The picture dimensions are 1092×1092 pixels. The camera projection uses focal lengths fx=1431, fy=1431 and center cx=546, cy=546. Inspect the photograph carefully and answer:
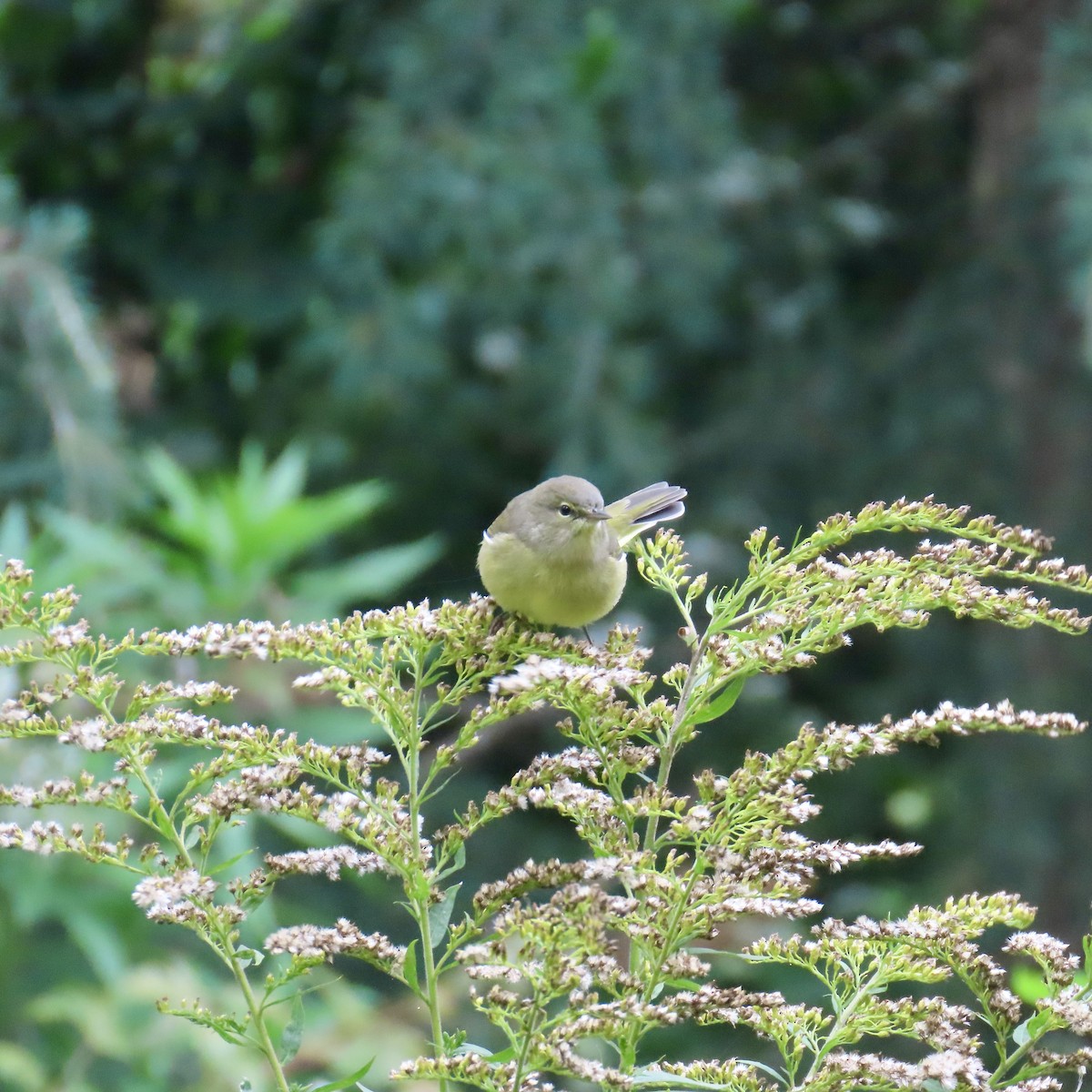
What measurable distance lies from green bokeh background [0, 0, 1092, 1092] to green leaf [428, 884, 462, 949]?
2.55 metres

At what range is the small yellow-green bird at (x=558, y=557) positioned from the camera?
260cm

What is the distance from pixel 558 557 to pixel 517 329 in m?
2.28

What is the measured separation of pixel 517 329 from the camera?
15.7ft

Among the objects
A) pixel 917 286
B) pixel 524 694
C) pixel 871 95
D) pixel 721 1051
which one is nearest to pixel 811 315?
pixel 917 286

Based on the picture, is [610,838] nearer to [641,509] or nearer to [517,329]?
[641,509]

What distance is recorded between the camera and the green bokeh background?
4059 millimetres

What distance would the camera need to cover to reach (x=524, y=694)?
1.30 m

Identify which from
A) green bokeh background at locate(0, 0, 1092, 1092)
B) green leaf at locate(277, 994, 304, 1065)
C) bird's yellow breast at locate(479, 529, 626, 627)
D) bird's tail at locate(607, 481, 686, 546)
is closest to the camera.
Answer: green leaf at locate(277, 994, 304, 1065)

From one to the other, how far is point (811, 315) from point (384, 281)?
1.74 meters

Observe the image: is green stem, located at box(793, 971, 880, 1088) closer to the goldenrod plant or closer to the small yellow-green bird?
the goldenrod plant

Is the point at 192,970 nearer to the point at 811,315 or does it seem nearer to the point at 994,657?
the point at 994,657

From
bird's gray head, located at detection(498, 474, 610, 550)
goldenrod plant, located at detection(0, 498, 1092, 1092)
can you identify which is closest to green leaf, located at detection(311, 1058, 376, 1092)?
goldenrod plant, located at detection(0, 498, 1092, 1092)

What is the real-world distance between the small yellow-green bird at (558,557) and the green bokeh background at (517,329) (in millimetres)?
1403

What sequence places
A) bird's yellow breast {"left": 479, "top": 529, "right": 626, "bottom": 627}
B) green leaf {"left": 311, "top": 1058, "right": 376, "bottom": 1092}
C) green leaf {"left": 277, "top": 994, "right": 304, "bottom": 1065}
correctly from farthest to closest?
bird's yellow breast {"left": 479, "top": 529, "right": 626, "bottom": 627} < green leaf {"left": 277, "top": 994, "right": 304, "bottom": 1065} < green leaf {"left": 311, "top": 1058, "right": 376, "bottom": 1092}
